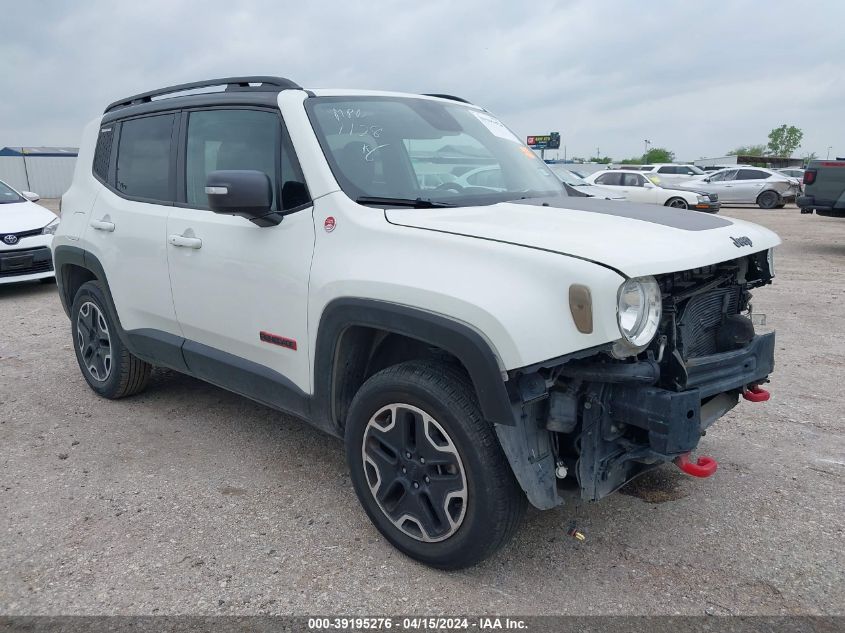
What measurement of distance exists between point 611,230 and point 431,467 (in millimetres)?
1152

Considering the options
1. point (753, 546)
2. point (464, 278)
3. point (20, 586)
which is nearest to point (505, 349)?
point (464, 278)

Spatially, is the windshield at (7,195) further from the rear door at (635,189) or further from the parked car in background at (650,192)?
the rear door at (635,189)

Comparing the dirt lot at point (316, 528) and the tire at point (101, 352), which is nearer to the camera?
the dirt lot at point (316, 528)

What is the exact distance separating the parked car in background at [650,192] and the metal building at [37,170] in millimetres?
24174

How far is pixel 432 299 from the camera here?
96.9 inches

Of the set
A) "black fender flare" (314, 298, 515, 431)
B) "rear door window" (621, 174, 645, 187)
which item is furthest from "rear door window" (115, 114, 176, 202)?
"rear door window" (621, 174, 645, 187)

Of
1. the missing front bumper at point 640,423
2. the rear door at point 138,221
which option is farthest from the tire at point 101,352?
the missing front bumper at point 640,423

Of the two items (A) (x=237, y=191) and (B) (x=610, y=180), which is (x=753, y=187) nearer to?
(B) (x=610, y=180)

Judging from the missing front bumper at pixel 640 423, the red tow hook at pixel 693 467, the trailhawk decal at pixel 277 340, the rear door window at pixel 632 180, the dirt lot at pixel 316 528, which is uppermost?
the rear door window at pixel 632 180

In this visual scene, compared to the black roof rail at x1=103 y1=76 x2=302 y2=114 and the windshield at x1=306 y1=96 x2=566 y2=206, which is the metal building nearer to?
the black roof rail at x1=103 y1=76 x2=302 y2=114

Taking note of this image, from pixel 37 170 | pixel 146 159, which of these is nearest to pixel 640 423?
pixel 146 159

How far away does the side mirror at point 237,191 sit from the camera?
2.86 meters

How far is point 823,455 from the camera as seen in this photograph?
3820 millimetres

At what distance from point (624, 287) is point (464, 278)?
55 centimetres
